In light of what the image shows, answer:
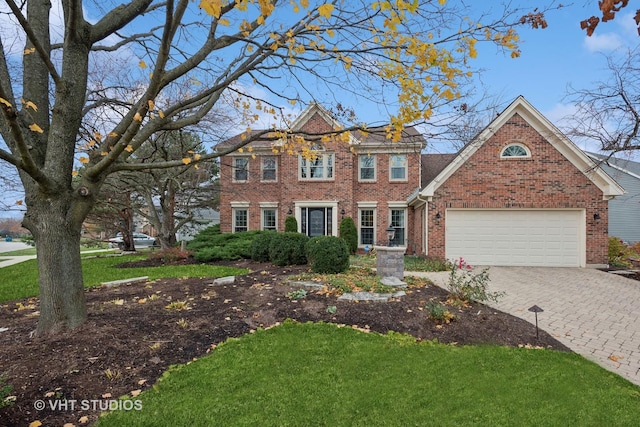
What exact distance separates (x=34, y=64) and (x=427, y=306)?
6.86 m

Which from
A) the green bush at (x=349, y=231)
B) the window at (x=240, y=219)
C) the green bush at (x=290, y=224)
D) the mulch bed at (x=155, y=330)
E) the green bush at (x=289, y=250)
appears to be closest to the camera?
the mulch bed at (x=155, y=330)

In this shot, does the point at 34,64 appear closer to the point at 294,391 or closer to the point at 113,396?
the point at 113,396

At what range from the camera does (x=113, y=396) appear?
3125 millimetres

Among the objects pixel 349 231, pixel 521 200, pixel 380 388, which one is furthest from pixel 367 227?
pixel 380 388

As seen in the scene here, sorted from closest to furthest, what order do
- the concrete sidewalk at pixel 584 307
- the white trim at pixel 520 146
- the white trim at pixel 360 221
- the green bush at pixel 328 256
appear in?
the concrete sidewalk at pixel 584 307
the green bush at pixel 328 256
the white trim at pixel 520 146
the white trim at pixel 360 221

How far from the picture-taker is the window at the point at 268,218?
18.0 m

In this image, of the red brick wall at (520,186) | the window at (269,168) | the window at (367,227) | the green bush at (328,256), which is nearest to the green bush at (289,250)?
the green bush at (328,256)

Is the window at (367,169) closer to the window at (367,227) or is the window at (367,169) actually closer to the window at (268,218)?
the window at (367,227)

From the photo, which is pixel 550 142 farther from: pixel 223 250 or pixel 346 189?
pixel 223 250

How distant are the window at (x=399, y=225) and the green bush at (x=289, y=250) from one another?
7479 millimetres

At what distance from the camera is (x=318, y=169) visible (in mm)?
17266

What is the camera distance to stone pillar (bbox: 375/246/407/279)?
8117 millimetres

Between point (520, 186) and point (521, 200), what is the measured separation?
0.52m

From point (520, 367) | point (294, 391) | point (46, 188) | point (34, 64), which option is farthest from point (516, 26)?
point (34, 64)
